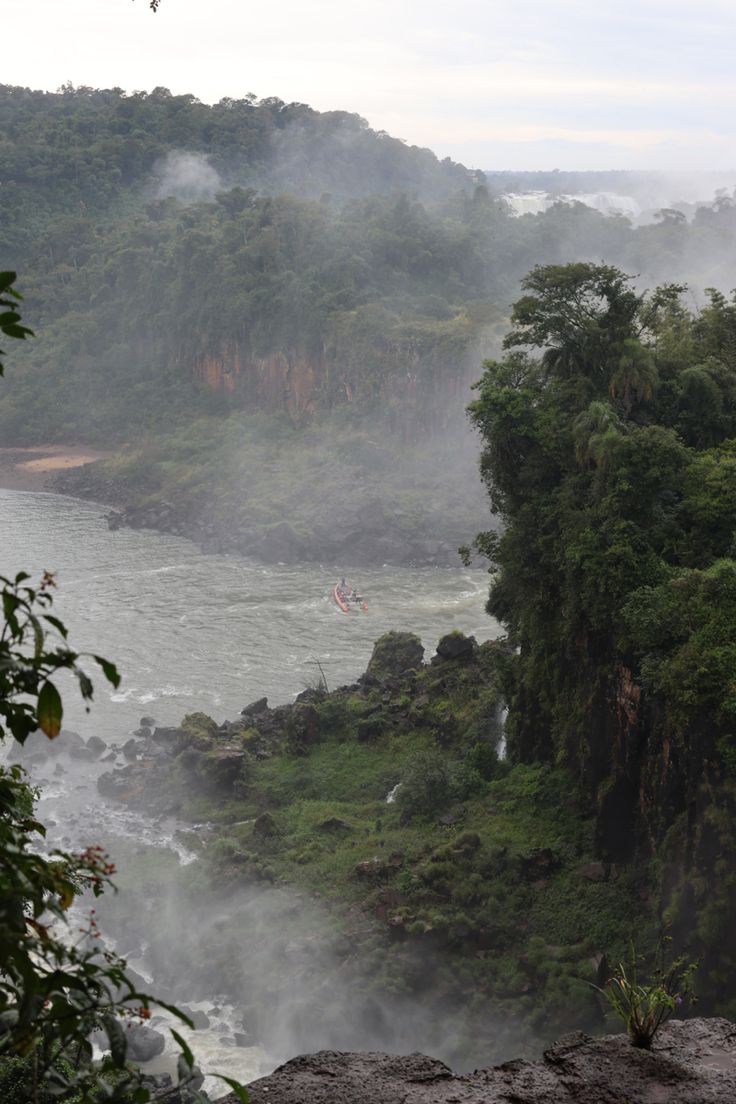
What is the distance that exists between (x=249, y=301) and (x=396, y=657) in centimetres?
3801

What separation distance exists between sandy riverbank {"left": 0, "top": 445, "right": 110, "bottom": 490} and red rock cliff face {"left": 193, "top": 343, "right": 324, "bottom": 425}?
27.9 ft

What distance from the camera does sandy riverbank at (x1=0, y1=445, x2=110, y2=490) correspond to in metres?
62.6

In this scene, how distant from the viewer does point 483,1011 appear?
17484 millimetres

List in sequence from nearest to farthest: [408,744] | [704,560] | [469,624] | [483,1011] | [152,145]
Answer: [483,1011], [704,560], [408,744], [469,624], [152,145]

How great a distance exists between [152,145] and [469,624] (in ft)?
239

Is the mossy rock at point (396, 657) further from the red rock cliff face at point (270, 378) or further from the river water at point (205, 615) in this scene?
the red rock cliff face at point (270, 378)

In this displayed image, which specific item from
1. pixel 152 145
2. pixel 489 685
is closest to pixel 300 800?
pixel 489 685

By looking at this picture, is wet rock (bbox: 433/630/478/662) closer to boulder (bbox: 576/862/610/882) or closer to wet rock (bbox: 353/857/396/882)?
wet rock (bbox: 353/857/396/882)

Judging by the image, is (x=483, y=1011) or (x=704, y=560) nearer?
(x=483, y=1011)

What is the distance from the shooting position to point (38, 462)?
65.8m

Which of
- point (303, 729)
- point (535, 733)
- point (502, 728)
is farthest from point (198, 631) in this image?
point (535, 733)

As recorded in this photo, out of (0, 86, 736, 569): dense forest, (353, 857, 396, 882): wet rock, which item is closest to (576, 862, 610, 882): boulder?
(353, 857, 396, 882): wet rock

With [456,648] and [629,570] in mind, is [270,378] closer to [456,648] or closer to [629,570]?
[456,648]

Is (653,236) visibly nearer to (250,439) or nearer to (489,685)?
(250,439)
